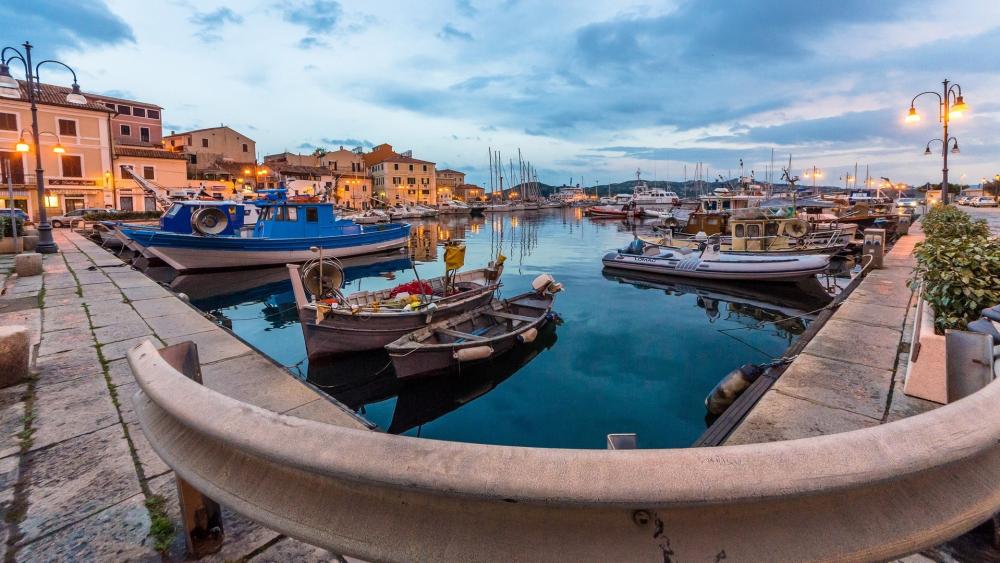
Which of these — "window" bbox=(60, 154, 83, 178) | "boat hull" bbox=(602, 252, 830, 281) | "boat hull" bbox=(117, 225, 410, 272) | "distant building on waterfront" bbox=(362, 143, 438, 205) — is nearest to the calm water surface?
"boat hull" bbox=(602, 252, 830, 281)

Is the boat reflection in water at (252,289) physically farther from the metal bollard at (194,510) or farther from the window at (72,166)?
the window at (72,166)

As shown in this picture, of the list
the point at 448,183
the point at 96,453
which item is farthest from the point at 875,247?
the point at 448,183

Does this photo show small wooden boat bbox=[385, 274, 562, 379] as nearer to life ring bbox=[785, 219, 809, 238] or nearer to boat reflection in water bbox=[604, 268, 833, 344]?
boat reflection in water bbox=[604, 268, 833, 344]

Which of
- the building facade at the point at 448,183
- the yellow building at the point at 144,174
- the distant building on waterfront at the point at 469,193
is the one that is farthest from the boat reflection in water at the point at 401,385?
the distant building on waterfront at the point at 469,193

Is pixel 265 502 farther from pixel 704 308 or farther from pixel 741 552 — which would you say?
pixel 704 308

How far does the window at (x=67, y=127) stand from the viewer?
124ft

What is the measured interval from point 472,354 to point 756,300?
12.7 meters

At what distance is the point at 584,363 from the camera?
10.7 m

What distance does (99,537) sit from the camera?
8.75ft

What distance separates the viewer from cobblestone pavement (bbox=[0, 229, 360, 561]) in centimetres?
259

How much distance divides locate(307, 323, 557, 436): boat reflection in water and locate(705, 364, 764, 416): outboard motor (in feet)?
13.4

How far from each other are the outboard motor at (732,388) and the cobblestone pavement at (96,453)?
5871 mm

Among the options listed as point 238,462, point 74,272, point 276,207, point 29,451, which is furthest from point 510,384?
point 276,207

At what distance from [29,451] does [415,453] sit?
4404 mm
